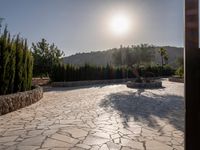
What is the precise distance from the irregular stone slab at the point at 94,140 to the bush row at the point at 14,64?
5006 mm

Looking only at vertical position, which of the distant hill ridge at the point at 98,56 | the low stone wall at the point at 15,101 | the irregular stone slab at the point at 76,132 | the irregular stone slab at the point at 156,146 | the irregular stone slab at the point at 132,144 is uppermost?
the distant hill ridge at the point at 98,56

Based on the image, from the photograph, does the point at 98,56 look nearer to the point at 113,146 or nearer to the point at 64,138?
the point at 64,138

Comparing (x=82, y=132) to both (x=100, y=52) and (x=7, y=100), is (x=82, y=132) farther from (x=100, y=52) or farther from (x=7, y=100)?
(x=100, y=52)

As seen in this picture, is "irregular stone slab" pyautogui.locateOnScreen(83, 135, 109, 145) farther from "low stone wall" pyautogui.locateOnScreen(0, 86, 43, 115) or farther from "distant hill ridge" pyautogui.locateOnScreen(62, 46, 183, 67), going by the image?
"distant hill ridge" pyautogui.locateOnScreen(62, 46, 183, 67)

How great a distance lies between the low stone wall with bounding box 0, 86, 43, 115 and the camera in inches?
294

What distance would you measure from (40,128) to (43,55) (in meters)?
18.6

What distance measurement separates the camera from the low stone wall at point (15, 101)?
24.5ft

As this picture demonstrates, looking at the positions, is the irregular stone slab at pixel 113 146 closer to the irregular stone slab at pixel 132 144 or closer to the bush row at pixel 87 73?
the irregular stone slab at pixel 132 144

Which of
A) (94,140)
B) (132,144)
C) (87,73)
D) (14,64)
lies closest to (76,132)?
(94,140)

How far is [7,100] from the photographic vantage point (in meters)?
7.68

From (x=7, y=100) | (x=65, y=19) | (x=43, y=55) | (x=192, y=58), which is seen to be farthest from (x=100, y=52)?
(x=192, y=58)

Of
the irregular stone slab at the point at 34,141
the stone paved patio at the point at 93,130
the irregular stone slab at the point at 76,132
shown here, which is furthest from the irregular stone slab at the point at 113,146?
the irregular stone slab at the point at 34,141

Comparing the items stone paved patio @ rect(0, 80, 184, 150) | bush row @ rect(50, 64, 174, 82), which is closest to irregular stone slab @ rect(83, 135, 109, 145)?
stone paved patio @ rect(0, 80, 184, 150)

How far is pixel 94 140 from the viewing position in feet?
15.2
